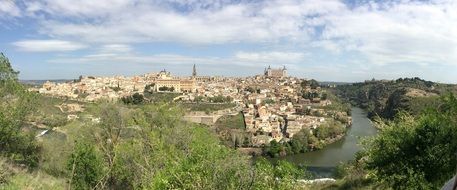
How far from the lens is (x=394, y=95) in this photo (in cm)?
6588

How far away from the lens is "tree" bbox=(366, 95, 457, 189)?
7426mm

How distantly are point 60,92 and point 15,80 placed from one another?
67.9 meters

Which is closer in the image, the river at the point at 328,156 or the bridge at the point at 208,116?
the river at the point at 328,156

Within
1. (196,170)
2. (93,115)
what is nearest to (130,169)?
(93,115)

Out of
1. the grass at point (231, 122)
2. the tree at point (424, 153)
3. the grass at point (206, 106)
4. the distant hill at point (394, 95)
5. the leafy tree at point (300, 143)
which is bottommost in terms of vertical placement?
the leafy tree at point (300, 143)

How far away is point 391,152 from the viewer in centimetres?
825

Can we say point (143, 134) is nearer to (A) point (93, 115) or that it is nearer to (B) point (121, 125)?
(B) point (121, 125)

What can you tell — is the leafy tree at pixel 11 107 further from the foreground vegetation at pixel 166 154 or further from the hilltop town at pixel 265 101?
the hilltop town at pixel 265 101

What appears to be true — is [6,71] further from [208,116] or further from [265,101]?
[265,101]

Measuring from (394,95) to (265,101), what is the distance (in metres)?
25.7

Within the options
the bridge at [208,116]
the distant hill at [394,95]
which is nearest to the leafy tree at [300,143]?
the distant hill at [394,95]

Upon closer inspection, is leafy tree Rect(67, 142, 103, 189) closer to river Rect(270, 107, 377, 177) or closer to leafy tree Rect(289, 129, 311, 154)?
river Rect(270, 107, 377, 177)

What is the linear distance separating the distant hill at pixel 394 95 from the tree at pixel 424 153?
2163 centimetres

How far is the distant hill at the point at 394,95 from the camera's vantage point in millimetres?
53406
